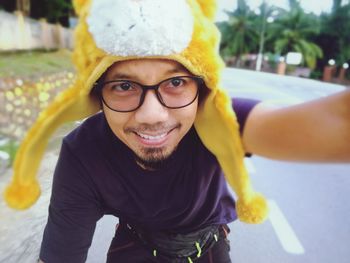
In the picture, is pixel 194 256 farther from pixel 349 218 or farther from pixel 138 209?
pixel 349 218

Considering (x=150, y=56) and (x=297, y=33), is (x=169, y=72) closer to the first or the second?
(x=150, y=56)

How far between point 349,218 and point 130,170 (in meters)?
2.67

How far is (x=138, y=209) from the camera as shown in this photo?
4.31 ft

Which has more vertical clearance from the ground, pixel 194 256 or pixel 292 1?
pixel 292 1

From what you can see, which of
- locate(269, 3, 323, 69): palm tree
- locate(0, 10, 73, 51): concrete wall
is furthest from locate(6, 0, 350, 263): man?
locate(269, 3, 323, 69): palm tree

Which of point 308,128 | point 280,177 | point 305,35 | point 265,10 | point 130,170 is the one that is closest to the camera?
point 308,128

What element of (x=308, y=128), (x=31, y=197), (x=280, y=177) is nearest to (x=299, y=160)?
(x=308, y=128)

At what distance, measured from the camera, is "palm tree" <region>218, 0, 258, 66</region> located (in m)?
41.7

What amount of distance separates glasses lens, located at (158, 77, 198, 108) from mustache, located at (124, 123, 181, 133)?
0.07 m

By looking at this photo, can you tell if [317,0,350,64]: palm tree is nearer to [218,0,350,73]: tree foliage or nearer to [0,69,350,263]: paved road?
[218,0,350,73]: tree foliage

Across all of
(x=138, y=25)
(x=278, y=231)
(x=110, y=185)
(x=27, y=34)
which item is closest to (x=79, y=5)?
(x=138, y=25)

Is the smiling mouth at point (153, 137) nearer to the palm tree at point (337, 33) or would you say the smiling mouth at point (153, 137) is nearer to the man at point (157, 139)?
the man at point (157, 139)

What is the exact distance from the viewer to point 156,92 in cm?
110

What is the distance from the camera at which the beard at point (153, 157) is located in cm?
119
